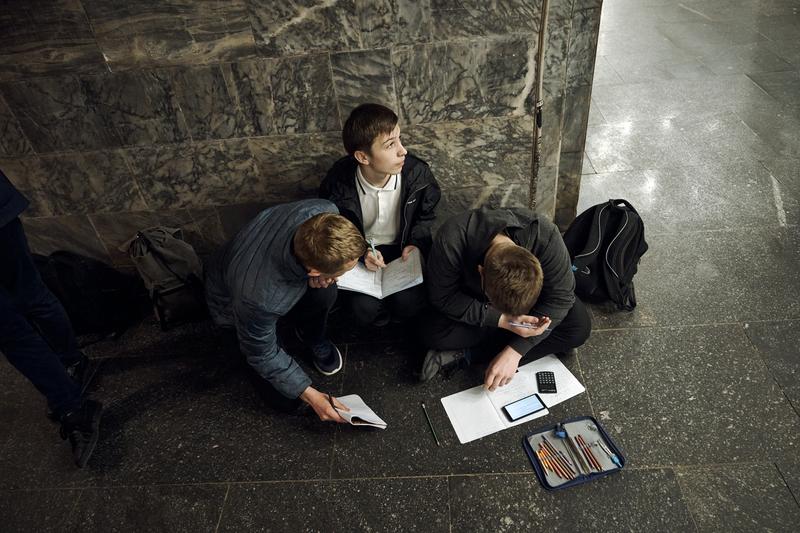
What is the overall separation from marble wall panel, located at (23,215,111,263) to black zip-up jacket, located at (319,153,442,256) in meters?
1.69

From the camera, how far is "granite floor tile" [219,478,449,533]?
2.07m

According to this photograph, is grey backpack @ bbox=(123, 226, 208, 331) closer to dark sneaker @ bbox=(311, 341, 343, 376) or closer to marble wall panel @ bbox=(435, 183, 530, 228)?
dark sneaker @ bbox=(311, 341, 343, 376)

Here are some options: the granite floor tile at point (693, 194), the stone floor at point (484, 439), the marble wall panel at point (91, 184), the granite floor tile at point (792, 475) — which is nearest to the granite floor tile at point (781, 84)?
the granite floor tile at point (693, 194)

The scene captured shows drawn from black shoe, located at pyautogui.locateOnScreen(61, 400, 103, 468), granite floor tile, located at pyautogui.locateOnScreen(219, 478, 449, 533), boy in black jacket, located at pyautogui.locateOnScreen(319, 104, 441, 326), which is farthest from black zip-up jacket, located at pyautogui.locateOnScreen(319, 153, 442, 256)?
black shoe, located at pyautogui.locateOnScreen(61, 400, 103, 468)

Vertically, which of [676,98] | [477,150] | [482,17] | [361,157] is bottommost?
[676,98]

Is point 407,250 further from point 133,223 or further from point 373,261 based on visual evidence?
point 133,223

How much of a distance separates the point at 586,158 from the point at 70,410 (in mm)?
3851

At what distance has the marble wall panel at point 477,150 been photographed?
2.80 m

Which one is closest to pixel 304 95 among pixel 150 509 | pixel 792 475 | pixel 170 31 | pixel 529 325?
pixel 170 31

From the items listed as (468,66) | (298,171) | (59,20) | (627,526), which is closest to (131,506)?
(298,171)

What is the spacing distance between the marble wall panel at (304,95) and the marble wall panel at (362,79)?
0.05 metres

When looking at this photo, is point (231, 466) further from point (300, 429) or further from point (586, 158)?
point (586, 158)

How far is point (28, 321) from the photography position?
2.30m

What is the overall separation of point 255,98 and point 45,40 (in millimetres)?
1045
